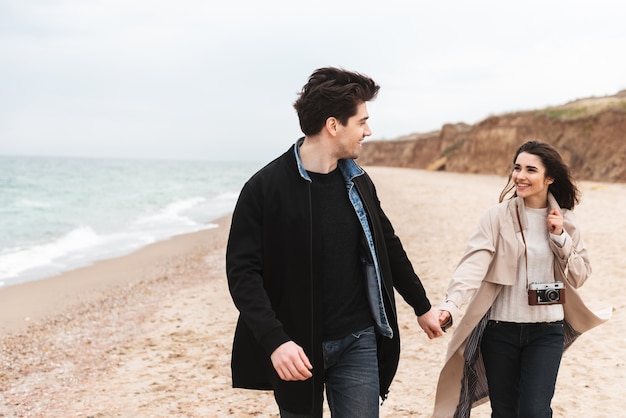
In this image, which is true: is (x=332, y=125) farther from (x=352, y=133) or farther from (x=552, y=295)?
(x=552, y=295)

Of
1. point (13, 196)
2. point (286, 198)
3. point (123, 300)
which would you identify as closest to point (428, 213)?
point (123, 300)

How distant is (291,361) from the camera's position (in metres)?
2.41

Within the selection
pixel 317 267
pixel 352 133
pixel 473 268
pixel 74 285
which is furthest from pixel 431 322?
pixel 74 285

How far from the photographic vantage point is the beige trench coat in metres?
3.27

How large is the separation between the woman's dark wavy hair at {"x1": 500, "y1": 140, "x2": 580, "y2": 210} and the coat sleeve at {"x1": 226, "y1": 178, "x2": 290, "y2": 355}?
5.22 feet

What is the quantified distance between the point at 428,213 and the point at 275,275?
16.6 meters

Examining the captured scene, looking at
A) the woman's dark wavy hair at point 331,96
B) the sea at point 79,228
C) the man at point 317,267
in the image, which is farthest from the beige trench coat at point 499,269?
the sea at point 79,228

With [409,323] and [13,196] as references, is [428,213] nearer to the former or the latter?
[409,323]

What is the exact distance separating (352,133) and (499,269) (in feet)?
3.94

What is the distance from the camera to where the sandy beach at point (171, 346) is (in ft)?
17.0

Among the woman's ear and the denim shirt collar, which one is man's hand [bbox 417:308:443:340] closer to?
the denim shirt collar

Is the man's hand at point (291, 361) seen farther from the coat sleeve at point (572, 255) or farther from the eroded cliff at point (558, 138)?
the eroded cliff at point (558, 138)

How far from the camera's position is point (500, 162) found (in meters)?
41.5

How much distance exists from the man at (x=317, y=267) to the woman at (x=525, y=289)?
658 millimetres
